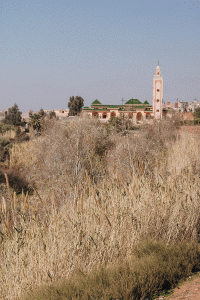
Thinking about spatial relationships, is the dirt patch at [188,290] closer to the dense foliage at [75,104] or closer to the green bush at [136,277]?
the green bush at [136,277]

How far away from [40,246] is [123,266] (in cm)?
95

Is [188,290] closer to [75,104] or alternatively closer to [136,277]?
[136,277]

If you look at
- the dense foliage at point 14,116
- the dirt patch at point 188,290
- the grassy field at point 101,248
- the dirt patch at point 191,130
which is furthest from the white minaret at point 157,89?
the dirt patch at point 188,290

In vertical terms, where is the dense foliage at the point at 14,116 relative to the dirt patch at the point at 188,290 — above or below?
above

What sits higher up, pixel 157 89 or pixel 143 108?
pixel 157 89

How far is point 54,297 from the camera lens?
2.87 m

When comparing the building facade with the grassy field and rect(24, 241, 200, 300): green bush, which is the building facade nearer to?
the grassy field

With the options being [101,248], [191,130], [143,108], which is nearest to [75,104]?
[143,108]

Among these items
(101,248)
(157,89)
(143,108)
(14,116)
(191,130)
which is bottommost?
(101,248)

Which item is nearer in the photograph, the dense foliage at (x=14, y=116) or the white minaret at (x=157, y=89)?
the white minaret at (x=157, y=89)

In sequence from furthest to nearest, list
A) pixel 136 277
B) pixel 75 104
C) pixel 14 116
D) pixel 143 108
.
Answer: pixel 75 104 < pixel 14 116 < pixel 143 108 < pixel 136 277

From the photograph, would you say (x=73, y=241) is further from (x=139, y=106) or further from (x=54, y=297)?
(x=139, y=106)

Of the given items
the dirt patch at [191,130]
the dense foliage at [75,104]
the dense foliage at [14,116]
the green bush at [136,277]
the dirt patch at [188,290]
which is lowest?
the dirt patch at [188,290]

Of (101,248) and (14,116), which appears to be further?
(14,116)
